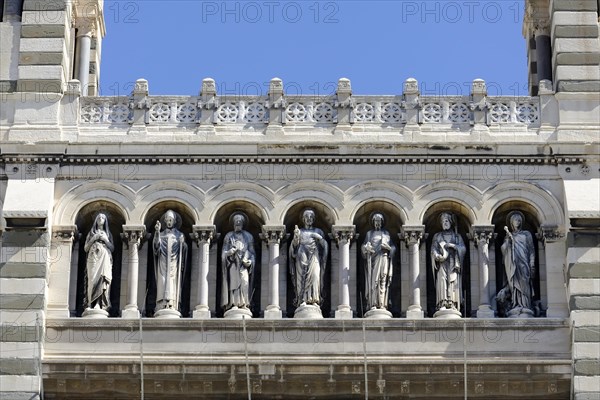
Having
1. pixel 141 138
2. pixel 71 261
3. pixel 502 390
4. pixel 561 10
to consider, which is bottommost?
pixel 502 390

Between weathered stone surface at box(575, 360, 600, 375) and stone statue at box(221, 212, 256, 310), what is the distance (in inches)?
233

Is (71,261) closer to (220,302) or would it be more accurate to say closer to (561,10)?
(220,302)

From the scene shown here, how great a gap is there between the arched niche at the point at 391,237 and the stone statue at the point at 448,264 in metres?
0.69

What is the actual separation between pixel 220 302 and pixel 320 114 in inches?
160

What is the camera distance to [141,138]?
35.6 metres

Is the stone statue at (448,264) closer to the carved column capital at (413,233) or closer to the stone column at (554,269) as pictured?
the carved column capital at (413,233)

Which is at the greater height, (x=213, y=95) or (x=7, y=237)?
(x=213, y=95)

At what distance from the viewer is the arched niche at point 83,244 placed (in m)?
34.8

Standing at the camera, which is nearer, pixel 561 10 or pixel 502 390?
pixel 502 390

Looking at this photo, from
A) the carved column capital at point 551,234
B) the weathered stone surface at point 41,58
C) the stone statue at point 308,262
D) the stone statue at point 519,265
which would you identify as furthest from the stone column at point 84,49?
the carved column capital at point 551,234

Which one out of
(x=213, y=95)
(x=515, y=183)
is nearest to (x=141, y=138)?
(x=213, y=95)

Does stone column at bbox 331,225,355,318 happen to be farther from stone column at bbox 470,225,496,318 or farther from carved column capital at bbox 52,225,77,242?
carved column capital at bbox 52,225,77,242

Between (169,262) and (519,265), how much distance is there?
6.26 metres

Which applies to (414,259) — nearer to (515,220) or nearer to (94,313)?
(515,220)
